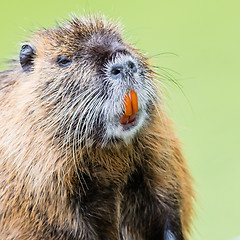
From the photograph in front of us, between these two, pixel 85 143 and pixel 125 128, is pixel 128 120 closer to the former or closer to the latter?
pixel 125 128

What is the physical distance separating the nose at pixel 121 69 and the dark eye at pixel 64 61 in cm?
27

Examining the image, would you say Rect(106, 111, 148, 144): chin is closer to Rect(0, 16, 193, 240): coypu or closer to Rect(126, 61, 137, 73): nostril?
Rect(0, 16, 193, 240): coypu

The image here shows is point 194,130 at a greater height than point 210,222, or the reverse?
point 194,130

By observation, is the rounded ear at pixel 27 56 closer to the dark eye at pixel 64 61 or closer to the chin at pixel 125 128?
the dark eye at pixel 64 61

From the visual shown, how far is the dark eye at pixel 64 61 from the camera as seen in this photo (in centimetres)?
283


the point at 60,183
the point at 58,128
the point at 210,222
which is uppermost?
the point at 58,128

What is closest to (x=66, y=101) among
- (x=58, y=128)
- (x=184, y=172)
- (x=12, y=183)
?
(x=58, y=128)

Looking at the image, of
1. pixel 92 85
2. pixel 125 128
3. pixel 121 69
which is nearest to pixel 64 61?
pixel 92 85

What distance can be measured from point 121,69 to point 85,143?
379mm

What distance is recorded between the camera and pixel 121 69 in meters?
2.63

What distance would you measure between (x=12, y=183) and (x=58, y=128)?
36 centimetres

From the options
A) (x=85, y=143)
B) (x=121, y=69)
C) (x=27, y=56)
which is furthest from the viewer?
(x=27, y=56)

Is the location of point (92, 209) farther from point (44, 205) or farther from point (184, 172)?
point (184, 172)

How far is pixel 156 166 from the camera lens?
9.87 ft
